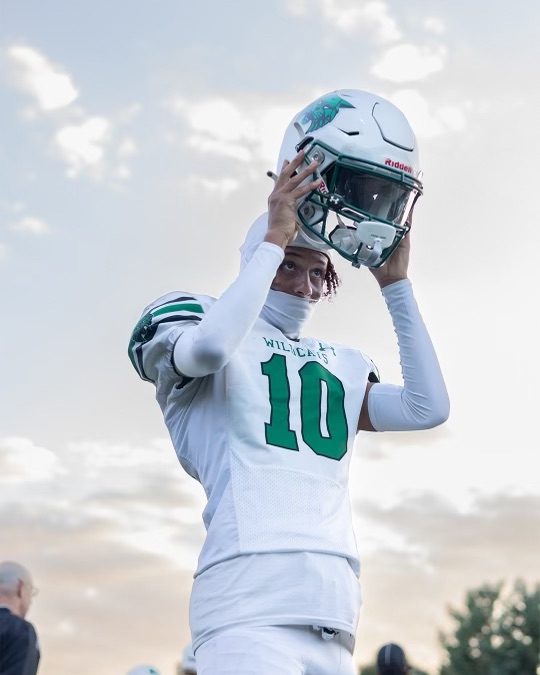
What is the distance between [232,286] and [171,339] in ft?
0.96

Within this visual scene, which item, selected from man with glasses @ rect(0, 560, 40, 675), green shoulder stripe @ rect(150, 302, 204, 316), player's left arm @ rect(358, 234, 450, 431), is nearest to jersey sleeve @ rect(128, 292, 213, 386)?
green shoulder stripe @ rect(150, 302, 204, 316)

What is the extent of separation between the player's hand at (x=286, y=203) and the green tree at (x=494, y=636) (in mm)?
34028

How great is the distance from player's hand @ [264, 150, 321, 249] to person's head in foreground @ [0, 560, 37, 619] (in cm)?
386

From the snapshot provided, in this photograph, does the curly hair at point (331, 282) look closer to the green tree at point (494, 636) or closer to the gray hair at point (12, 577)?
the gray hair at point (12, 577)

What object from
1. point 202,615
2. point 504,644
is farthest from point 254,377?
point 504,644

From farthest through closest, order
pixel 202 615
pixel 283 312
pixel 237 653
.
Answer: pixel 283 312, pixel 202 615, pixel 237 653

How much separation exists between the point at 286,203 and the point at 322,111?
20.2 inches

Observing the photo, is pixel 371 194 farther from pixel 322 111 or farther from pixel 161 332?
pixel 161 332

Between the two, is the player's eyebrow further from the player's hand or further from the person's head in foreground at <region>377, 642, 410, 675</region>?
the person's head in foreground at <region>377, 642, 410, 675</region>

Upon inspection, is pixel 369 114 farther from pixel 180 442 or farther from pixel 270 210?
pixel 180 442

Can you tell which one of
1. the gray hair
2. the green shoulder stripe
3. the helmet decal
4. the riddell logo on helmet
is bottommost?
the gray hair

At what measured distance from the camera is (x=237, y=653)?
3.19 meters

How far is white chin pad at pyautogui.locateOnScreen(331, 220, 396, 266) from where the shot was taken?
3.83 metres

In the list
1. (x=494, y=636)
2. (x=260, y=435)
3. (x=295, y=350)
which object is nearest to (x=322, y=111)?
(x=295, y=350)
